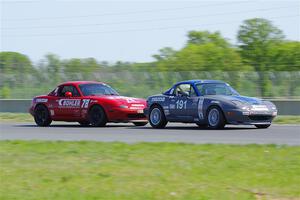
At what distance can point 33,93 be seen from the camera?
32.8 metres

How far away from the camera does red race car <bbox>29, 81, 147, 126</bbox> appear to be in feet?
69.1

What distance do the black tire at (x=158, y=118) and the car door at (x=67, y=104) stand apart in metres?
2.19

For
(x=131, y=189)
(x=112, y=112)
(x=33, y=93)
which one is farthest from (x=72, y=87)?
(x=131, y=189)

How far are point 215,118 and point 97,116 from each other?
3.65 meters

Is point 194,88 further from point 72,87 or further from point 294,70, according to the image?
point 294,70

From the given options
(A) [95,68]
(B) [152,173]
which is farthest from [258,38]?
(B) [152,173]

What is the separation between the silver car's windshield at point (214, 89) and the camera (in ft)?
65.9

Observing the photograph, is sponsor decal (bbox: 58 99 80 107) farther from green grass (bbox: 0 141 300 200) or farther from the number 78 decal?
green grass (bbox: 0 141 300 200)

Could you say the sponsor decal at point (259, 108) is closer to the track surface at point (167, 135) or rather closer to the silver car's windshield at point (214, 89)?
the track surface at point (167, 135)

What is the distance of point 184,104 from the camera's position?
20281 mm

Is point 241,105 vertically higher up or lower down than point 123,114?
higher up

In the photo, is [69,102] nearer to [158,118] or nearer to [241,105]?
[158,118]

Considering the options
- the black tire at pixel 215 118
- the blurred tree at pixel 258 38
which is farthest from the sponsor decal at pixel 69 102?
the blurred tree at pixel 258 38

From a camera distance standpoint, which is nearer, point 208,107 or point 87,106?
point 208,107
